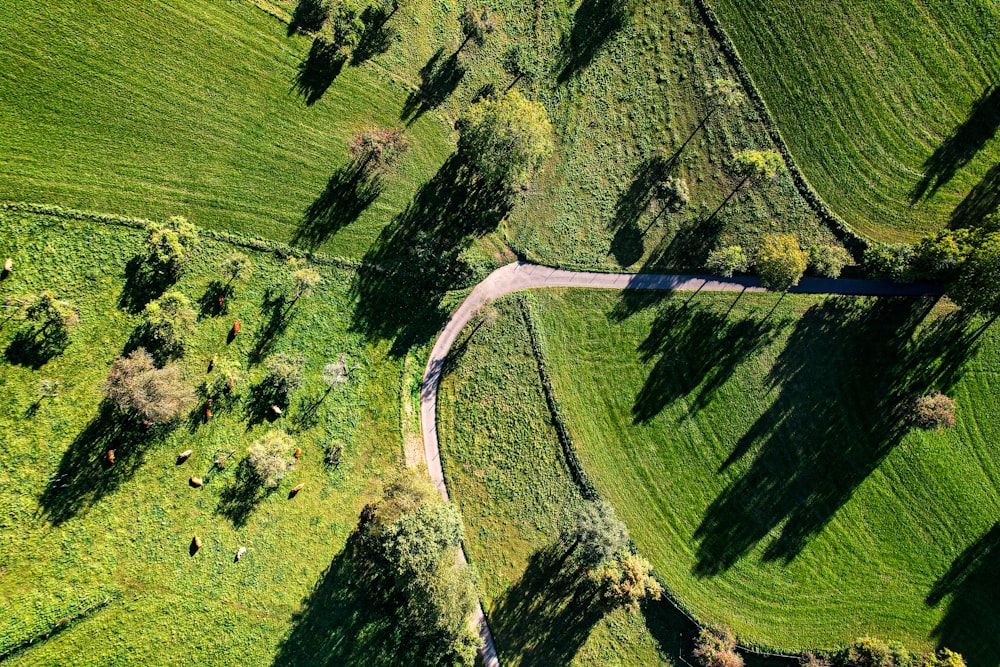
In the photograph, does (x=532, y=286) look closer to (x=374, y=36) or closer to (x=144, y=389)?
(x=374, y=36)

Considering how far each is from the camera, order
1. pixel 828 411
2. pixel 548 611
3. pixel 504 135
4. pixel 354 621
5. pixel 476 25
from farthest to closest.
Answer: pixel 828 411 → pixel 476 25 → pixel 548 611 → pixel 354 621 → pixel 504 135

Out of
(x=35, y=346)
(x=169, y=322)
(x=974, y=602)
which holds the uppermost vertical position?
(x=974, y=602)

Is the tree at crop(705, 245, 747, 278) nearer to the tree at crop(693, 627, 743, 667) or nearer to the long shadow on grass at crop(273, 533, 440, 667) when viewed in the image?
the tree at crop(693, 627, 743, 667)

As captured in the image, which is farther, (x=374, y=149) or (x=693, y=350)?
(x=693, y=350)

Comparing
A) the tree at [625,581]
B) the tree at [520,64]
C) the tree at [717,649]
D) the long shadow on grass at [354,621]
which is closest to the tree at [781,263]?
the tree at [520,64]


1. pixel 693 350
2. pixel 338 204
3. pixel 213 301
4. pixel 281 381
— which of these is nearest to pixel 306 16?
pixel 338 204

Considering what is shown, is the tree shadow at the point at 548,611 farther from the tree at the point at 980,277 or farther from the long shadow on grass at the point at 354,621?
the tree at the point at 980,277

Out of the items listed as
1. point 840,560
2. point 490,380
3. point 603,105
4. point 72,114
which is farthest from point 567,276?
point 72,114

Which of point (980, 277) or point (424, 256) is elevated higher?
point (980, 277)
